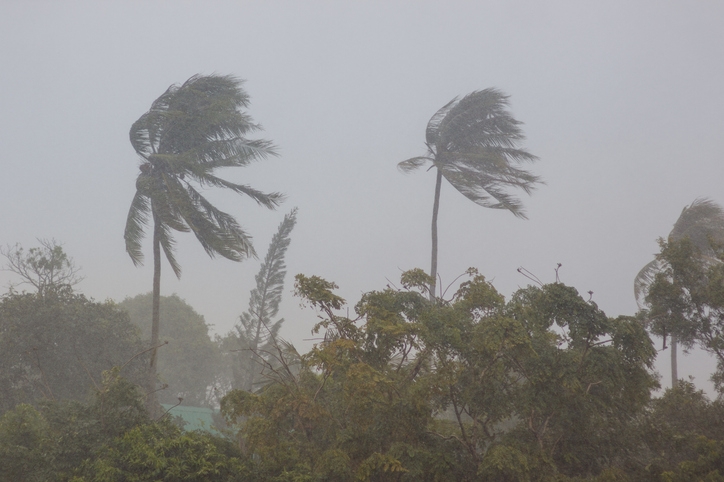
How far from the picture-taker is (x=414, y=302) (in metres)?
8.70

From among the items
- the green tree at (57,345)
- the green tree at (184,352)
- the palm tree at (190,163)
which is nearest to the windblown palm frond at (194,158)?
the palm tree at (190,163)

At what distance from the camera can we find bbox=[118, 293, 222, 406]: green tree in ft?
125

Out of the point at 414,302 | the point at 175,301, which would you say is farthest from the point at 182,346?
the point at 414,302

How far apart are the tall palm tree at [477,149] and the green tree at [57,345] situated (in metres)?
10.9

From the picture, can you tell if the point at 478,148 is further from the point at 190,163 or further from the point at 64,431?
the point at 64,431

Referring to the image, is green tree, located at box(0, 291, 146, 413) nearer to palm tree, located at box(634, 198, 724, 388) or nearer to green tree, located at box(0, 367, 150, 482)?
green tree, located at box(0, 367, 150, 482)

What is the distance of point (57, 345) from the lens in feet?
55.5

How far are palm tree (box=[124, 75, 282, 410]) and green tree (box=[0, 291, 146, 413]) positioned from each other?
312cm

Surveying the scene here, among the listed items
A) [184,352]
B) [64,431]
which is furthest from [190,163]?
[184,352]

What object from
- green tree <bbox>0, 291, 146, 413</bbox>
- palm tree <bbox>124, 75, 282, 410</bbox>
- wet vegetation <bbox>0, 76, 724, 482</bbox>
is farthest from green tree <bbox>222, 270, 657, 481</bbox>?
green tree <bbox>0, 291, 146, 413</bbox>

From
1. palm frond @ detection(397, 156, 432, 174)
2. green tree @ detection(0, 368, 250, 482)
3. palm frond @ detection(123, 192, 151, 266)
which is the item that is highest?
palm frond @ detection(397, 156, 432, 174)

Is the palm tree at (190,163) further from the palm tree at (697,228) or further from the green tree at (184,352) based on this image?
the green tree at (184,352)

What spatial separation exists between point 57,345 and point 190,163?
7.13 meters

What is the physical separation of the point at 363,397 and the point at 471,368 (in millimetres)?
1833
